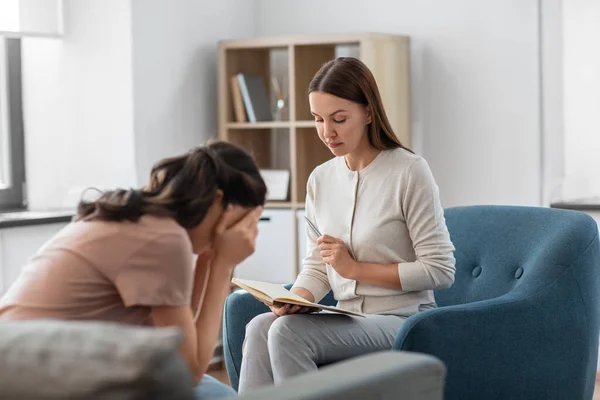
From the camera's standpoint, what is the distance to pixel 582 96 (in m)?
3.80

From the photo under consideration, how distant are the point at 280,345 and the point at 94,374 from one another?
134 centimetres

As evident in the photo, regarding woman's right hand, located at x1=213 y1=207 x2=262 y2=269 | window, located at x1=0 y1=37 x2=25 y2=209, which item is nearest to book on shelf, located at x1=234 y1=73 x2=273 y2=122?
window, located at x1=0 y1=37 x2=25 y2=209

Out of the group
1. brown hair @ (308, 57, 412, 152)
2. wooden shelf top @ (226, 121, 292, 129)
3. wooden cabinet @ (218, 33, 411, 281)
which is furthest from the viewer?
wooden shelf top @ (226, 121, 292, 129)

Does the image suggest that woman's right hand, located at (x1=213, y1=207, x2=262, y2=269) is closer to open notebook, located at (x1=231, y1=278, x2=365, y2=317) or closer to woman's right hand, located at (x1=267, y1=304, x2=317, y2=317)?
open notebook, located at (x1=231, y1=278, x2=365, y2=317)

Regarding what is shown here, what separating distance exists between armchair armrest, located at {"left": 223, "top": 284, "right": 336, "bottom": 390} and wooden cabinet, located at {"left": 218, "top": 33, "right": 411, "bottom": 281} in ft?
4.36

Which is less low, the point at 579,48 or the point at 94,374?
the point at 579,48

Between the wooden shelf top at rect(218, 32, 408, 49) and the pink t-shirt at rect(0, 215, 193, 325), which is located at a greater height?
the wooden shelf top at rect(218, 32, 408, 49)

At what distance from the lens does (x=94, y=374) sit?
107 centimetres

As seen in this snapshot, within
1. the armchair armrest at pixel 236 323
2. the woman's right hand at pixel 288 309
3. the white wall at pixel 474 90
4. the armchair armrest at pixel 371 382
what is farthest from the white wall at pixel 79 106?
the armchair armrest at pixel 371 382

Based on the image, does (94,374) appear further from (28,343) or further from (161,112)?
(161,112)

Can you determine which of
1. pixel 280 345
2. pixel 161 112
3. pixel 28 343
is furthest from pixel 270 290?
pixel 161 112

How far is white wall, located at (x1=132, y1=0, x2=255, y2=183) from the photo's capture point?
13.0ft

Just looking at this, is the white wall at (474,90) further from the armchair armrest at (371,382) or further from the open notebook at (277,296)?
the armchair armrest at (371,382)

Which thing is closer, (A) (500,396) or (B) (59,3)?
(A) (500,396)
